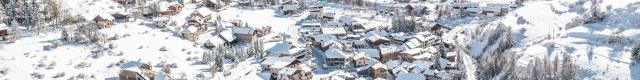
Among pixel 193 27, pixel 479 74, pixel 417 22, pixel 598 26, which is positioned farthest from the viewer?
pixel 417 22

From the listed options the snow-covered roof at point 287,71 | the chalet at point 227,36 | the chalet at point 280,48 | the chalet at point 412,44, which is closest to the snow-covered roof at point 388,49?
the chalet at point 412,44

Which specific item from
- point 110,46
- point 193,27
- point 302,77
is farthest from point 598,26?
point 110,46

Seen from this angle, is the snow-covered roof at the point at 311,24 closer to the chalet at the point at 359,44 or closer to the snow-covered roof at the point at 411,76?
the chalet at the point at 359,44

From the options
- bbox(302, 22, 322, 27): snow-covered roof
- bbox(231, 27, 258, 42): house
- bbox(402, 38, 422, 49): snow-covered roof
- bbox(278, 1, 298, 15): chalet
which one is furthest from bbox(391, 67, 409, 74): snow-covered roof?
bbox(278, 1, 298, 15): chalet

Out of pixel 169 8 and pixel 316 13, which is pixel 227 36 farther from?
pixel 316 13

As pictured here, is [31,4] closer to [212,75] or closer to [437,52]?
[212,75]

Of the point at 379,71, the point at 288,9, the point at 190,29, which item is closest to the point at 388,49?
the point at 379,71

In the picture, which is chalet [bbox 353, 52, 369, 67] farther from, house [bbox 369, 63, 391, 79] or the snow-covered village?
house [bbox 369, 63, 391, 79]
